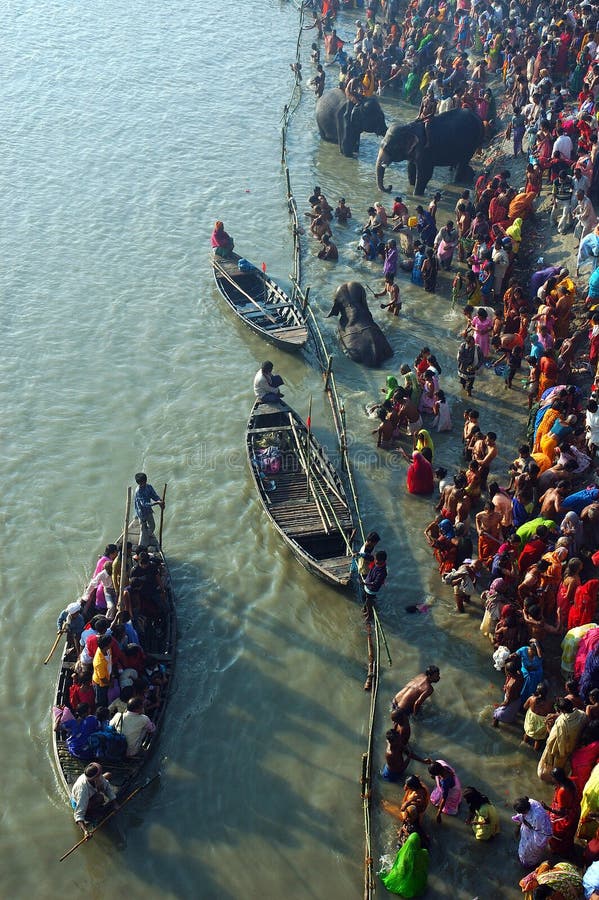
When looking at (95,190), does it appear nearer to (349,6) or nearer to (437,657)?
(437,657)

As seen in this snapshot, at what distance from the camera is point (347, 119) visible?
28047 mm

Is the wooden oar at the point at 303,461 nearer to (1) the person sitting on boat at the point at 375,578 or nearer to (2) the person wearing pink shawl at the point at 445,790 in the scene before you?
(1) the person sitting on boat at the point at 375,578

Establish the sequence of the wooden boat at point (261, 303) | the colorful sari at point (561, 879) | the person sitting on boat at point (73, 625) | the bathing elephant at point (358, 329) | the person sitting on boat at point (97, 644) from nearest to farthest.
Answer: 1. the colorful sari at point (561, 879)
2. the person sitting on boat at point (97, 644)
3. the person sitting on boat at point (73, 625)
4. the bathing elephant at point (358, 329)
5. the wooden boat at point (261, 303)

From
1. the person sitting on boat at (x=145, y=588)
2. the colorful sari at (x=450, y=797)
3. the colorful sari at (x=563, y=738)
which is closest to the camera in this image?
the colorful sari at (x=563, y=738)

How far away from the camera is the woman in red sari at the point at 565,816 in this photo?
29.5 ft

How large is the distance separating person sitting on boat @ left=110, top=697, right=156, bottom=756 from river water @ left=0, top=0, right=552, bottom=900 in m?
0.80

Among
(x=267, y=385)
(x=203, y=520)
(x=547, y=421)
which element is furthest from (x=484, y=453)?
(x=203, y=520)

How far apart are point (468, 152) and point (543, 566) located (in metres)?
17.8

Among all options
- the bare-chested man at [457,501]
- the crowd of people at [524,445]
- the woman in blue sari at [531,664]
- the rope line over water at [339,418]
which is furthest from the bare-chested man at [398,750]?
the bare-chested man at [457,501]

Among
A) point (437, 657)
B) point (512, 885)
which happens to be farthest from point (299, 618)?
point (512, 885)

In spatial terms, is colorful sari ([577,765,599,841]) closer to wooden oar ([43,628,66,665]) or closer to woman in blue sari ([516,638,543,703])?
woman in blue sari ([516,638,543,703])

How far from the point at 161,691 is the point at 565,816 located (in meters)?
5.10

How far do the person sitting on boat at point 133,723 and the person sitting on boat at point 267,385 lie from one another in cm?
756

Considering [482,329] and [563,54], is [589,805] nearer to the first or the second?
[482,329]
